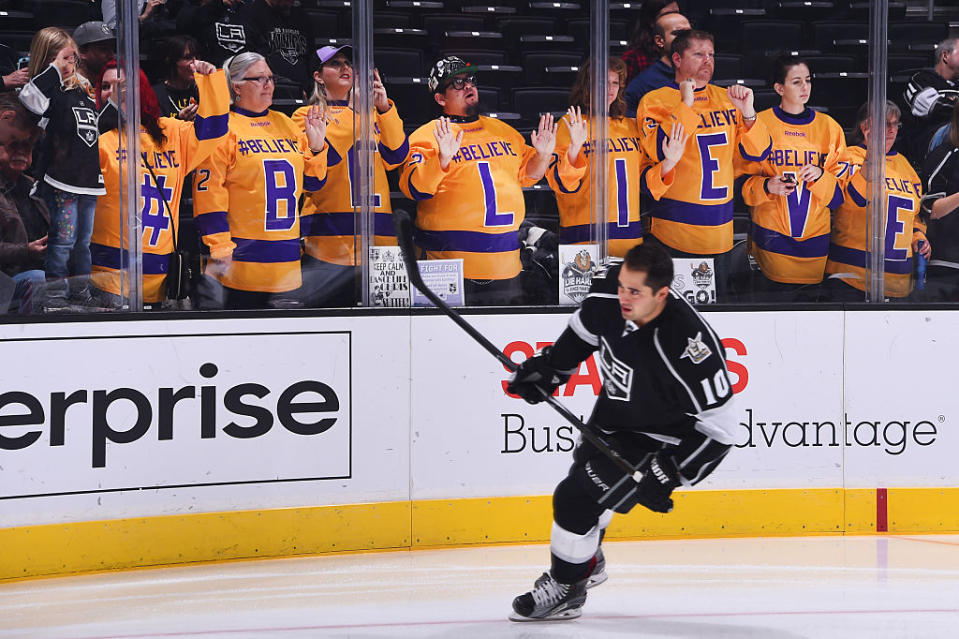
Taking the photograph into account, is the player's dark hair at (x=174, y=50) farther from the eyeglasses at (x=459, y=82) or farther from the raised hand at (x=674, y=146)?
the raised hand at (x=674, y=146)

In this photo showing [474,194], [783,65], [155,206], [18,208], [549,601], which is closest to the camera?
[549,601]

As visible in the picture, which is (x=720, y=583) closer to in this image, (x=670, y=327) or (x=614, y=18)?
(x=670, y=327)

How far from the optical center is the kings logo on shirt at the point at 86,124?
12.9 feet

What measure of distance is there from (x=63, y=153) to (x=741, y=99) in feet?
8.88

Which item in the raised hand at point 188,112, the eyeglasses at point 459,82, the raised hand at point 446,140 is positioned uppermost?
the eyeglasses at point 459,82

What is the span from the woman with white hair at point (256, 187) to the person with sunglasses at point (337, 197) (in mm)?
40

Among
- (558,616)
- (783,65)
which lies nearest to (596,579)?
(558,616)

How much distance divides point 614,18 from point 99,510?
2.74m

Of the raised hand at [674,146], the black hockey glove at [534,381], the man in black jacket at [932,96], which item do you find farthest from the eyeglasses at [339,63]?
the man in black jacket at [932,96]

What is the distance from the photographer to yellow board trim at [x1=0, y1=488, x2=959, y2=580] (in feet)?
12.4

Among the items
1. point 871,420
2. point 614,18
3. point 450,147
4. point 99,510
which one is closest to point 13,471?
point 99,510

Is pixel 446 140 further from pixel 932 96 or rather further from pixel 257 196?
pixel 932 96

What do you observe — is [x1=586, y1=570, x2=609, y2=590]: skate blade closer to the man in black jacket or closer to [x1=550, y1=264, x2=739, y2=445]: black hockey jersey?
[x1=550, y1=264, x2=739, y2=445]: black hockey jersey

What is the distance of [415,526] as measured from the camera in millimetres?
4176
